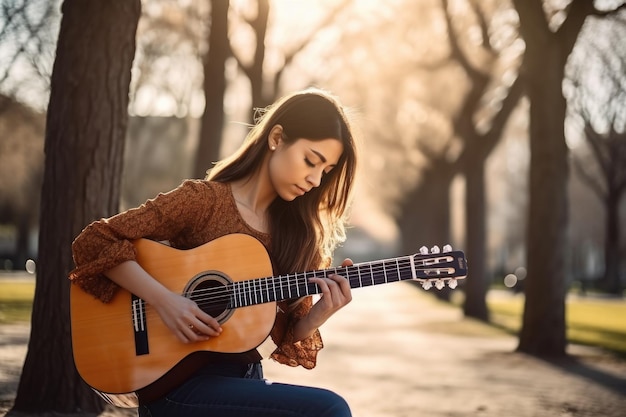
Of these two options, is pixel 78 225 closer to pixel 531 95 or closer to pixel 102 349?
pixel 102 349

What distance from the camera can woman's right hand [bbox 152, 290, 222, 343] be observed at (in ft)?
11.8

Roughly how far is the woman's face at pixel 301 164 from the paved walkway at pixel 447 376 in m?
4.14

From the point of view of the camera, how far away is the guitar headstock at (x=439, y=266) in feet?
12.8

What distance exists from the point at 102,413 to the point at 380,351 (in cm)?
767

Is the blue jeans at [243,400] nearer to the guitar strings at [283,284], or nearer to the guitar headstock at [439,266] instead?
the guitar strings at [283,284]

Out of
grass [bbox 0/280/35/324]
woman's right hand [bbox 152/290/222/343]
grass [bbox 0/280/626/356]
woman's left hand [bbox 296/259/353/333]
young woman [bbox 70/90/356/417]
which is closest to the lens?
young woman [bbox 70/90/356/417]

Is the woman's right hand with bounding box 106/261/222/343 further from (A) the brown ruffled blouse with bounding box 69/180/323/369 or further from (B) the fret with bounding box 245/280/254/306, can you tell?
(B) the fret with bounding box 245/280/254/306

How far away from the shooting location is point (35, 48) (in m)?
23.4

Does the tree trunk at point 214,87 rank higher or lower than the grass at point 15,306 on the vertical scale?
higher

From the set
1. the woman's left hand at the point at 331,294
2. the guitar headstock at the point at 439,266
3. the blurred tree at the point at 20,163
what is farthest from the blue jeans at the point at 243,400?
the blurred tree at the point at 20,163

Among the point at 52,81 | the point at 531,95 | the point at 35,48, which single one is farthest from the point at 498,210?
the point at 52,81

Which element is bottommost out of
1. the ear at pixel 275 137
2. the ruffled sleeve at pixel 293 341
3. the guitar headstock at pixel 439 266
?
the ruffled sleeve at pixel 293 341

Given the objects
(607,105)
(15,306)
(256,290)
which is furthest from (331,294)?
(607,105)

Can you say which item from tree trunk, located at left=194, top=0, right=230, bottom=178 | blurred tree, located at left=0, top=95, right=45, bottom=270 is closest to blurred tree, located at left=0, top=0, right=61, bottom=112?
blurred tree, located at left=0, top=95, right=45, bottom=270
